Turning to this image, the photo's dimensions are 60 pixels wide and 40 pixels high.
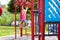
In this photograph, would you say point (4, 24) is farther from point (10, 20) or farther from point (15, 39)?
point (15, 39)

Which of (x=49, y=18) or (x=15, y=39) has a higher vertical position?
(x=49, y=18)

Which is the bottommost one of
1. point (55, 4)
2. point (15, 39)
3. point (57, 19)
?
point (15, 39)

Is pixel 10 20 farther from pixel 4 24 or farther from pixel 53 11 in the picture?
pixel 53 11

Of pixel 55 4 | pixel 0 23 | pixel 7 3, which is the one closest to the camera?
pixel 55 4

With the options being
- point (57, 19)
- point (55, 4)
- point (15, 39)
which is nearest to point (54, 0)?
point (55, 4)

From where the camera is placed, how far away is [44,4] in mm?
4125

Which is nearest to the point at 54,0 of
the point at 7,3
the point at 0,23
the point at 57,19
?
the point at 57,19

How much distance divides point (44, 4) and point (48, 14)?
184 mm

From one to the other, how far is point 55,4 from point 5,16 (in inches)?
435

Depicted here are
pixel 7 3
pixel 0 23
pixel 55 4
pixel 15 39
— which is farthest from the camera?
pixel 7 3

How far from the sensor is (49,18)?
4148 mm

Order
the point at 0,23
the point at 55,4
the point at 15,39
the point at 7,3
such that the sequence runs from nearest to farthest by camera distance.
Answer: the point at 55,4 → the point at 15,39 → the point at 0,23 → the point at 7,3

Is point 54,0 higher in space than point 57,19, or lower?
higher

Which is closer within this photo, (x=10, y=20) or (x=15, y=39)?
(x=15, y=39)
